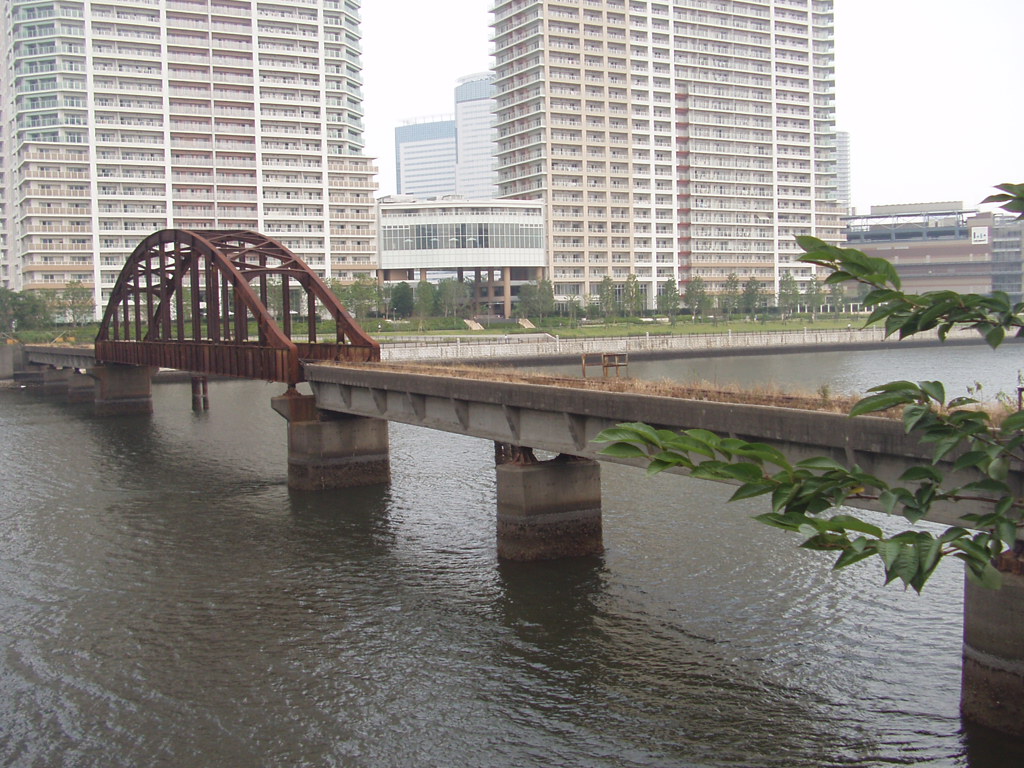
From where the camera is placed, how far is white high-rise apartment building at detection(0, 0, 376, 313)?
16688 cm

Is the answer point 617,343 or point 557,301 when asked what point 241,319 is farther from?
point 557,301

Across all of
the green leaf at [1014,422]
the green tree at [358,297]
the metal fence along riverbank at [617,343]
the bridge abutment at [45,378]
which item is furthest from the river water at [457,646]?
the green tree at [358,297]

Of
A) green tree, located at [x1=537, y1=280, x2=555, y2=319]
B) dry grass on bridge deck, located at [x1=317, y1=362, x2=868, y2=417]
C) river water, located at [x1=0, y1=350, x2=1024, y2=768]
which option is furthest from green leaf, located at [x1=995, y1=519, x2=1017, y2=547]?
green tree, located at [x1=537, y1=280, x2=555, y2=319]

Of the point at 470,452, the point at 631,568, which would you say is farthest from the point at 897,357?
the point at 631,568

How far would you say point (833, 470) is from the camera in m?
4.79

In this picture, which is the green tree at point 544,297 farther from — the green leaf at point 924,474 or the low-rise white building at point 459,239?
the green leaf at point 924,474

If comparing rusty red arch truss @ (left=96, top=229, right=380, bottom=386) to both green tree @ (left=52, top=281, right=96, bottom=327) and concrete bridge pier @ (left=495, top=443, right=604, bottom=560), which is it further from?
green tree @ (left=52, top=281, right=96, bottom=327)

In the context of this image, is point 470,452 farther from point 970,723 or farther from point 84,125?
point 84,125

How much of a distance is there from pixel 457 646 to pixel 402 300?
15629 centimetres

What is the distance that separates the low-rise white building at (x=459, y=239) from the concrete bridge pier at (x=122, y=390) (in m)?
100

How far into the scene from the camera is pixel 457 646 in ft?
77.0

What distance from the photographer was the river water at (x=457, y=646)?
18.3 metres

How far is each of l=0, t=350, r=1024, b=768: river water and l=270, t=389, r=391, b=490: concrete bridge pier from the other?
3.60m

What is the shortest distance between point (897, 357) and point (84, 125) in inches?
5160
